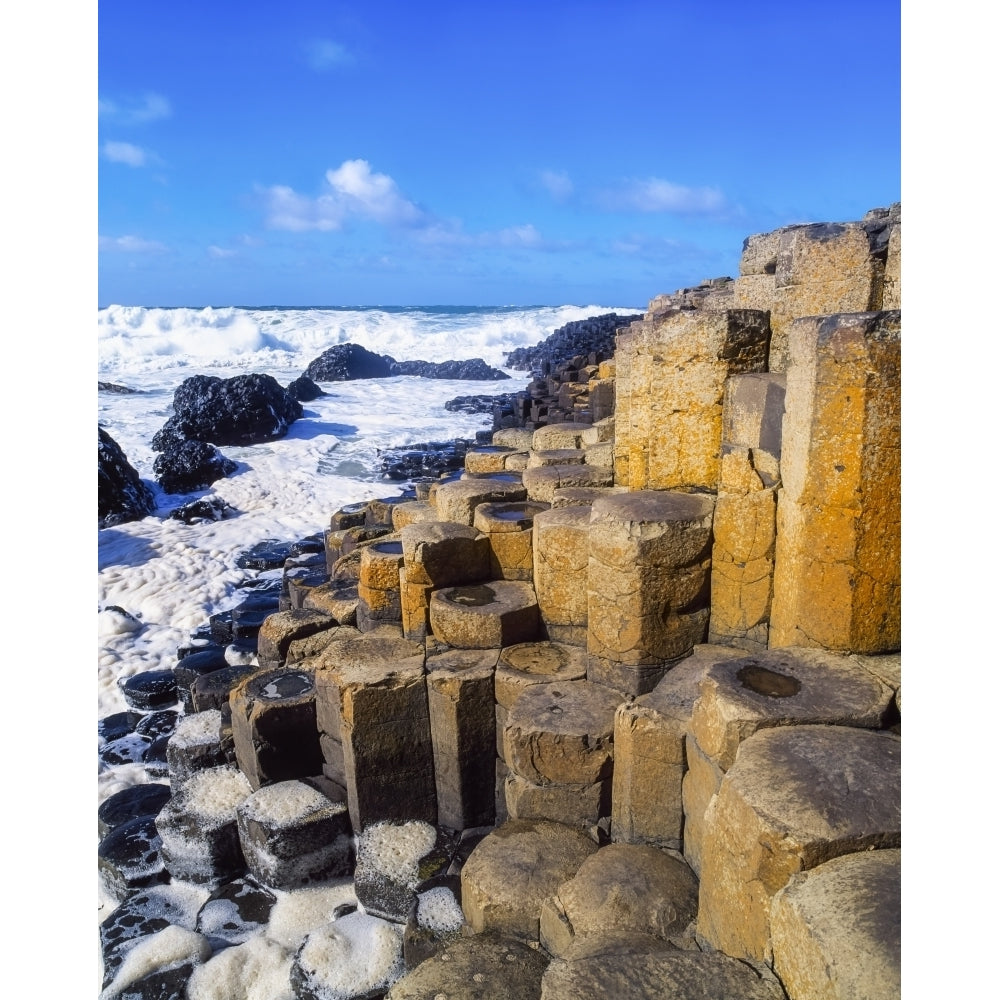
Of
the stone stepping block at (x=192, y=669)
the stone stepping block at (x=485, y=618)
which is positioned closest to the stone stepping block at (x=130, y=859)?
the stone stepping block at (x=192, y=669)

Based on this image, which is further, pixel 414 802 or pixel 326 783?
pixel 326 783

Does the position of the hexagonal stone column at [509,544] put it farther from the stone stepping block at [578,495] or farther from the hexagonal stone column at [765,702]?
the hexagonal stone column at [765,702]

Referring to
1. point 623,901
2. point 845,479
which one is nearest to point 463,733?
point 623,901

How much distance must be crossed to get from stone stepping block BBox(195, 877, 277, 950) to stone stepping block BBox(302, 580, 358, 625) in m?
1.77

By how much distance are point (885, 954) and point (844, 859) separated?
365 mm

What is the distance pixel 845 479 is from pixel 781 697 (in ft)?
2.61

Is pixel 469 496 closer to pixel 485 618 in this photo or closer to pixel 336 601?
pixel 485 618

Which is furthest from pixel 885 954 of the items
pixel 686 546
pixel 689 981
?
pixel 686 546

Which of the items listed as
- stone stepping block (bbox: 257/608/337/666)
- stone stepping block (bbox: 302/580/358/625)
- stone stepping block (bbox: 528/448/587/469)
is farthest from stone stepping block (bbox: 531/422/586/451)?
stone stepping block (bbox: 257/608/337/666)

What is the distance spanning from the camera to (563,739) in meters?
3.50

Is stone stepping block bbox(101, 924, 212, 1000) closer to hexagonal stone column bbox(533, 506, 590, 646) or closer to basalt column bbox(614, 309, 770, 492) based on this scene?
hexagonal stone column bbox(533, 506, 590, 646)
